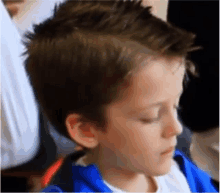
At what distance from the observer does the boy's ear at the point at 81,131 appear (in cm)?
25

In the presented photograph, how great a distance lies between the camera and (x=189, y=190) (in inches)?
12.5

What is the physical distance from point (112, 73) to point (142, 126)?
0.21 feet

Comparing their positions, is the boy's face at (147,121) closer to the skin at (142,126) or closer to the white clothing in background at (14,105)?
the skin at (142,126)

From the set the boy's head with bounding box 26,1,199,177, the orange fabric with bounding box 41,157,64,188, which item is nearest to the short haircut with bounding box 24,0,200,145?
the boy's head with bounding box 26,1,199,177

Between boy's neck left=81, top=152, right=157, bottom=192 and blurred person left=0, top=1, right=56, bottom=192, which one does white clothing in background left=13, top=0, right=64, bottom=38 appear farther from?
boy's neck left=81, top=152, right=157, bottom=192

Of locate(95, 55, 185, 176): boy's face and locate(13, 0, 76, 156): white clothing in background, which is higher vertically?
locate(13, 0, 76, 156): white clothing in background

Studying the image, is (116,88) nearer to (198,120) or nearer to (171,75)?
(171,75)

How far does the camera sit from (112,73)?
23 centimetres

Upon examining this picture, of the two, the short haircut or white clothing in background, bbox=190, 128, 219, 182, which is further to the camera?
white clothing in background, bbox=190, 128, 219, 182

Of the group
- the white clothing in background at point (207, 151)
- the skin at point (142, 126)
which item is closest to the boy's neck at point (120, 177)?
the skin at point (142, 126)

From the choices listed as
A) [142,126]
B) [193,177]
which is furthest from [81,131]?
[193,177]

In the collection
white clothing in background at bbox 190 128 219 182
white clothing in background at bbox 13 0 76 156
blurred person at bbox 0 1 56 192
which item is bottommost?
white clothing in background at bbox 190 128 219 182

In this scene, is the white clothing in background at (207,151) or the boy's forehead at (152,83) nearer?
the boy's forehead at (152,83)

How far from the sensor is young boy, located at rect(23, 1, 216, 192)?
23 cm
